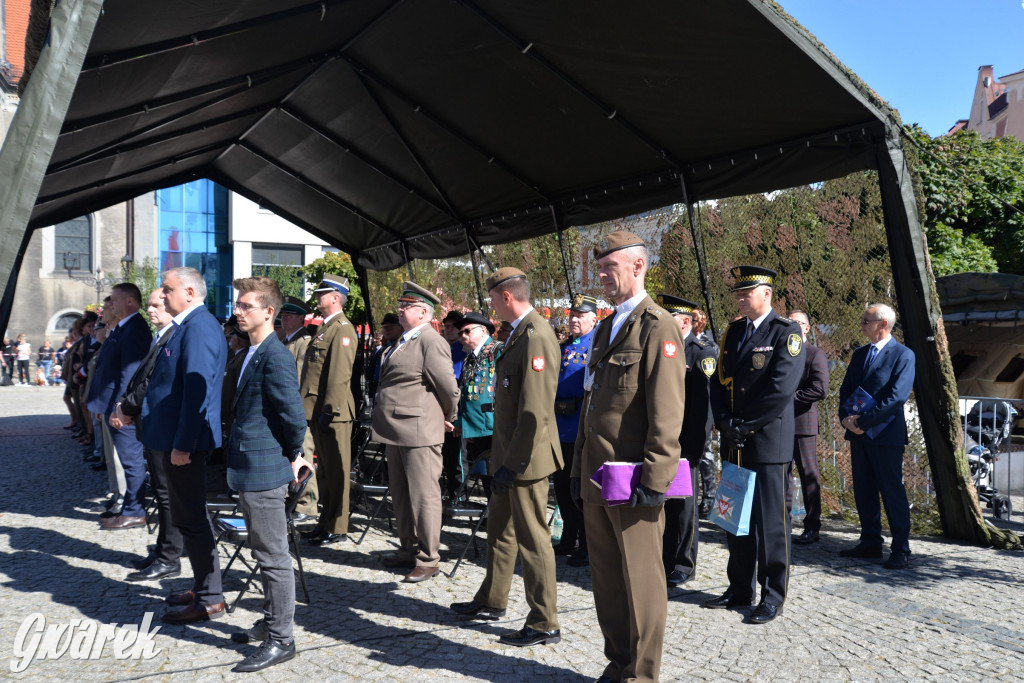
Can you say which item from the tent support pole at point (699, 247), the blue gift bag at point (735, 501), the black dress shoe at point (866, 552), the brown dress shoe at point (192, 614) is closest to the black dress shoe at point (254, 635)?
the brown dress shoe at point (192, 614)

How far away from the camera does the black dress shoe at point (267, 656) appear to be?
12.3 ft

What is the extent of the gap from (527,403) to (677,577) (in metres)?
2.00

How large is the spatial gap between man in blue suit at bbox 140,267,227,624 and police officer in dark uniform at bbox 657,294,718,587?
279 centimetres

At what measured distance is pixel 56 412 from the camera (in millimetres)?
18219

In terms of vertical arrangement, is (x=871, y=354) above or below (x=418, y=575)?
above

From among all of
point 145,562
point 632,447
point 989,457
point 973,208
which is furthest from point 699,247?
point 973,208

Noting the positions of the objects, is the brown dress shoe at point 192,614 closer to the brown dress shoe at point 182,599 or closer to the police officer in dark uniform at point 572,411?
the brown dress shoe at point 182,599

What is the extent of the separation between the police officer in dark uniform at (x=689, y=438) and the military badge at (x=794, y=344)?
1.67 feet

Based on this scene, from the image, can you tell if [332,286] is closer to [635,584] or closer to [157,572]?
[157,572]

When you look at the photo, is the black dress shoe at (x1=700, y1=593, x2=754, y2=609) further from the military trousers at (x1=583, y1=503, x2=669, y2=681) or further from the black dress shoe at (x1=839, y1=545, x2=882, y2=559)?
the black dress shoe at (x1=839, y1=545, x2=882, y2=559)

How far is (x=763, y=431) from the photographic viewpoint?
4621 millimetres

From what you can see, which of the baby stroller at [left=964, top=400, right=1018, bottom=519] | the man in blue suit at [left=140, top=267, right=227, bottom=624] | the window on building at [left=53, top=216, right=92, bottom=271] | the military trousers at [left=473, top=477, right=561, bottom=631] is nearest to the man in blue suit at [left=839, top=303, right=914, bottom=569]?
the baby stroller at [left=964, top=400, right=1018, bottom=519]

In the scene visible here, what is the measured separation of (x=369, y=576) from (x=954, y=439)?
4480 mm

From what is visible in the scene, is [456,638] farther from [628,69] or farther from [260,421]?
[628,69]
